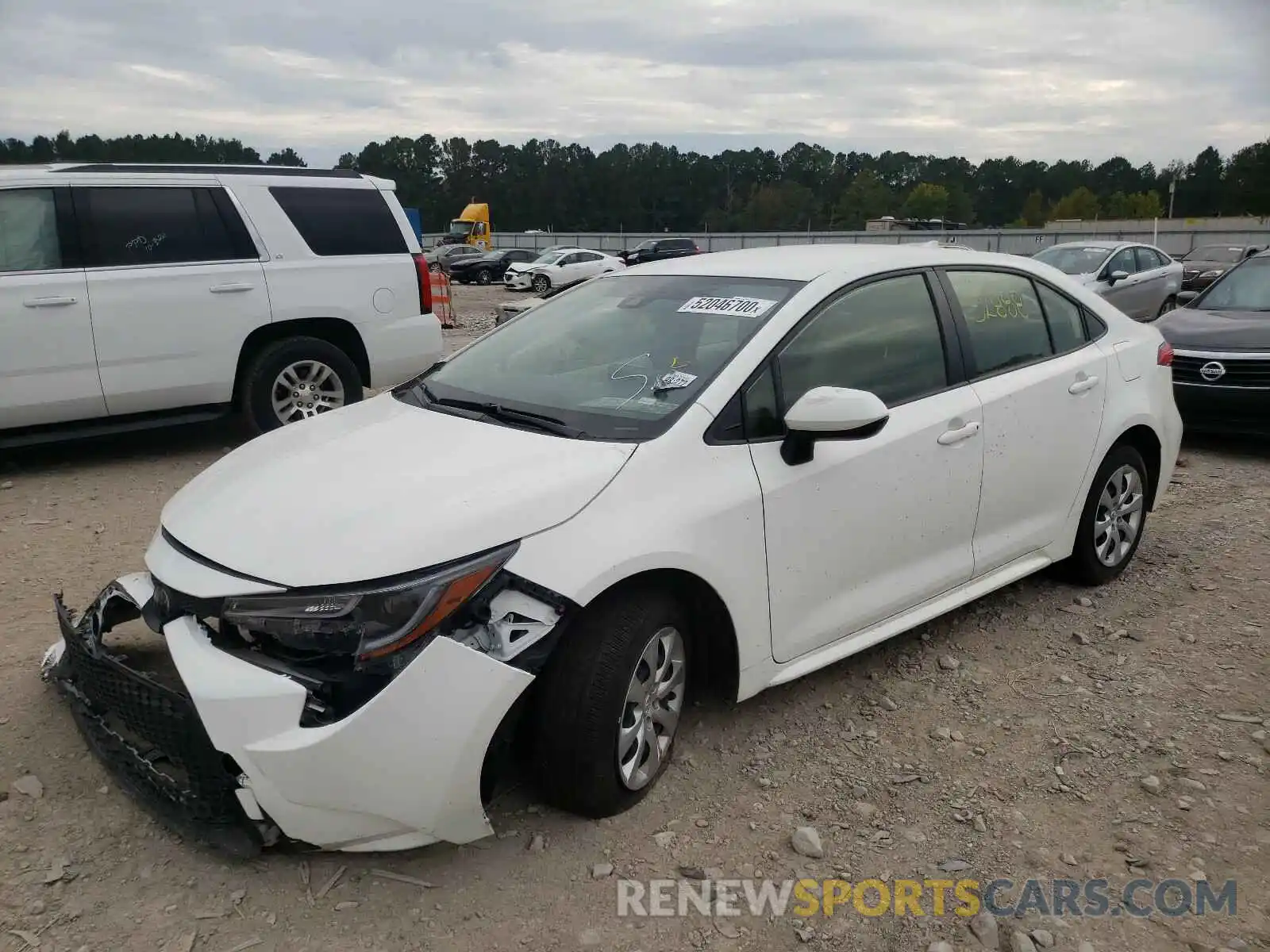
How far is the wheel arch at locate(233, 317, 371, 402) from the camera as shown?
22.7 ft

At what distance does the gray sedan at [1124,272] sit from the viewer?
13.2 m

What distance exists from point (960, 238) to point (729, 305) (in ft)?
170

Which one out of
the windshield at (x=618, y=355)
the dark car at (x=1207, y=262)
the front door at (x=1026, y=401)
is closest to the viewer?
the windshield at (x=618, y=355)

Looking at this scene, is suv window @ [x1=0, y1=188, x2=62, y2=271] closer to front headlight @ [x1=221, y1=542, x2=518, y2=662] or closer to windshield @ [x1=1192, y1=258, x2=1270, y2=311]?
front headlight @ [x1=221, y1=542, x2=518, y2=662]

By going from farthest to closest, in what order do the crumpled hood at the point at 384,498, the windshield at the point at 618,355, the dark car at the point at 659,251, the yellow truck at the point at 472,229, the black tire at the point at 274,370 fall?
the yellow truck at the point at 472,229, the dark car at the point at 659,251, the black tire at the point at 274,370, the windshield at the point at 618,355, the crumpled hood at the point at 384,498

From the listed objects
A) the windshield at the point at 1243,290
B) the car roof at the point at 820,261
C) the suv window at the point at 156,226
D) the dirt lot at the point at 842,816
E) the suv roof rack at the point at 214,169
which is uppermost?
the suv roof rack at the point at 214,169

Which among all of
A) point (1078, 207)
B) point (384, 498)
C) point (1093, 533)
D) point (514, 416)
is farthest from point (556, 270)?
point (1078, 207)

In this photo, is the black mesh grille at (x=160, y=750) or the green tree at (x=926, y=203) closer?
the black mesh grille at (x=160, y=750)

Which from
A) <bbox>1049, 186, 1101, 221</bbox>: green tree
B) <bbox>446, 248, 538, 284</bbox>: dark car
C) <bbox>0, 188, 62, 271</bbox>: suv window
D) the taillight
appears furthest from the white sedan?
<bbox>1049, 186, 1101, 221</bbox>: green tree

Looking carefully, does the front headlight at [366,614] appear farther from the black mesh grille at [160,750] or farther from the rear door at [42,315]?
the rear door at [42,315]

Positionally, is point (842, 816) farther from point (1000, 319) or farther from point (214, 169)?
point (214, 169)

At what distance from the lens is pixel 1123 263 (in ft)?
45.0

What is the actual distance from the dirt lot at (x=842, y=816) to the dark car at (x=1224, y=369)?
337 centimetres

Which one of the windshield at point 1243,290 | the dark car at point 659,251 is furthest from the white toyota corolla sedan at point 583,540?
the dark car at point 659,251
